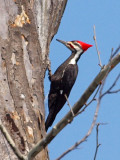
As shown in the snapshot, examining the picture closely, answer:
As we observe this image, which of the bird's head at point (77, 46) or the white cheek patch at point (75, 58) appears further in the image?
the bird's head at point (77, 46)

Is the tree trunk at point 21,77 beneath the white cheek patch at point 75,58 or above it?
above

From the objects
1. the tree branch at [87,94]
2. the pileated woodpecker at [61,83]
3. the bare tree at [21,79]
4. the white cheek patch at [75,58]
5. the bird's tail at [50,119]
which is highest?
the tree branch at [87,94]

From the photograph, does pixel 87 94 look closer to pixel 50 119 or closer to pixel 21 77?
pixel 21 77

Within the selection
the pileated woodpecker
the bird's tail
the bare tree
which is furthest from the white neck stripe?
the bare tree

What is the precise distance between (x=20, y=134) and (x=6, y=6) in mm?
1037

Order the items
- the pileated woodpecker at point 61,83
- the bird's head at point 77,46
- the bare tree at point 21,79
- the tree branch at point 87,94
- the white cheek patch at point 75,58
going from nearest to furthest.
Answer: the tree branch at point 87,94, the bare tree at point 21,79, the pileated woodpecker at point 61,83, the white cheek patch at point 75,58, the bird's head at point 77,46

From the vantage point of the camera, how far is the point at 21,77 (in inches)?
127

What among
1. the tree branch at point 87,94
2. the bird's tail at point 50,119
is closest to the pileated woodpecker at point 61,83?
the bird's tail at point 50,119

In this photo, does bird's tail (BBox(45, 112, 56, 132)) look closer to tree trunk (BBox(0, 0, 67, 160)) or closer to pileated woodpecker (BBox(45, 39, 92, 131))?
pileated woodpecker (BBox(45, 39, 92, 131))

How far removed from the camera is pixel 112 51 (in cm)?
238

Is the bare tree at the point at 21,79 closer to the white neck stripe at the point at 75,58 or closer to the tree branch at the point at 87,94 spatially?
the tree branch at the point at 87,94

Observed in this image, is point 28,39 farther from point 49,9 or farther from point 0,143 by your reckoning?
point 0,143

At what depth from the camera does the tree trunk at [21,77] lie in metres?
2.98

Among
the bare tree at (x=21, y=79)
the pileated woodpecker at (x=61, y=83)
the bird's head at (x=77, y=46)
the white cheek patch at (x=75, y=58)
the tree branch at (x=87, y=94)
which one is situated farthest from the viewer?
the bird's head at (x=77, y=46)
